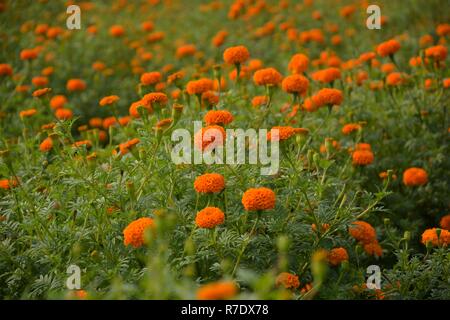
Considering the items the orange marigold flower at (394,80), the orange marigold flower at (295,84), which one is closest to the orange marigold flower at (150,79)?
the orange marigold flower at (295,84)

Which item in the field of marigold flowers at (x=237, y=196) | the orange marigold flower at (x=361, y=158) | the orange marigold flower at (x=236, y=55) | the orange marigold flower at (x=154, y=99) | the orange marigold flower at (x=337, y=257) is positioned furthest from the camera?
the orange marigold flower at (x=236, y=55)

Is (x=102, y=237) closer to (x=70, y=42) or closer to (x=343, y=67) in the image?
(x=343, y=67)

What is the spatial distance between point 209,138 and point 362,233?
2.85 feet

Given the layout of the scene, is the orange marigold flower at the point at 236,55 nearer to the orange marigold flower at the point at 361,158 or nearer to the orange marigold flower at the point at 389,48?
the orange marigold flower at the point at 361,158

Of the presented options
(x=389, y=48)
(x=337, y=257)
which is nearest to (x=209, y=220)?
(x=337, y=257)

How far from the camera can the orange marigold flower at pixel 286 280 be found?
2.03 meters

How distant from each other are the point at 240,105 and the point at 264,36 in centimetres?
277

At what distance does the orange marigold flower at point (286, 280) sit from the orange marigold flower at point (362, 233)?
534 millimetres

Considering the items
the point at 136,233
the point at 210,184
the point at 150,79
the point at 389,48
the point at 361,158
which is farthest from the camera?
the point at 389,48

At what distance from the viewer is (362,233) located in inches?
99.6

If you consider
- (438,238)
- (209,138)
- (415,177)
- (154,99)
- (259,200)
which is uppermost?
(154,99)

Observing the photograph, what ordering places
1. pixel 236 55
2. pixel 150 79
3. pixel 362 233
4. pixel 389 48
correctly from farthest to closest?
pixel 389 48
pixel 150 79
pixel 236 55
pixel 362 233

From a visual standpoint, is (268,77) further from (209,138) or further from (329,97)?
(209,138)

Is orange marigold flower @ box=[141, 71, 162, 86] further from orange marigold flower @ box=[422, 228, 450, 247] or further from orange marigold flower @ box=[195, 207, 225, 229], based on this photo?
orange marigold flower @ box=[422, 228, 450, 247]
